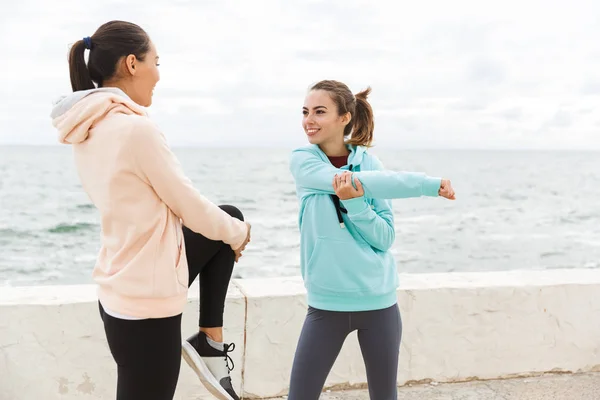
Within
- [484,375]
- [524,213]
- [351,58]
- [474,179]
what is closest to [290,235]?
[524,213]

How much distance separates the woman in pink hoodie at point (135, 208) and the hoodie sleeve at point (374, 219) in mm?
498

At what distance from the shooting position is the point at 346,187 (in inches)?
90.1

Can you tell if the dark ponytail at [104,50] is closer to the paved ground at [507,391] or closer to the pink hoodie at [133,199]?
the pink hoodie at [133,199]

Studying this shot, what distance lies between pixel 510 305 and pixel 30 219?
1050 inches

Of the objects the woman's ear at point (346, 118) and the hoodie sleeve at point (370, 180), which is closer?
the hoodie sleeve at point (370, 180)

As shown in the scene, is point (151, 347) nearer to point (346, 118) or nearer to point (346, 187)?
point (346, 187)

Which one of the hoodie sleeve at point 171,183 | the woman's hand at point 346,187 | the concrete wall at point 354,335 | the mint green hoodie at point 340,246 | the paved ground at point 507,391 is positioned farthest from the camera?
the paved ground at point 507,391

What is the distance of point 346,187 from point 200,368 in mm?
762

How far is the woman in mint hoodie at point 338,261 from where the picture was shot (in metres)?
2.43

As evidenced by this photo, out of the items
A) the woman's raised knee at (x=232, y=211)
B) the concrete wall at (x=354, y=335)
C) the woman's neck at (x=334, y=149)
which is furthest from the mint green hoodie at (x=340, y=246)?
the concrete wall at (x=354, y=335)

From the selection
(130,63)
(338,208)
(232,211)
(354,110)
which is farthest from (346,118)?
(130,63)

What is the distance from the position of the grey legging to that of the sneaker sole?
1.46 ft

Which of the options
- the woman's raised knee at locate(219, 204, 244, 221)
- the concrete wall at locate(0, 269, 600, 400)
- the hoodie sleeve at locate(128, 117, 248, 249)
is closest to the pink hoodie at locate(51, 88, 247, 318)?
the hoodie sleeve at locate(128, 117, 248, 249)

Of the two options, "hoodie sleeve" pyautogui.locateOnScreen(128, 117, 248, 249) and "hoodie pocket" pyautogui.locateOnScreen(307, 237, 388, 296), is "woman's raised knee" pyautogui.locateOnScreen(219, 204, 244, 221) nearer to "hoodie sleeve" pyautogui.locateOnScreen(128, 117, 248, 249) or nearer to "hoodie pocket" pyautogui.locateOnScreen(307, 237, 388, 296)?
"hoodie sleeve" pyautogui.locateOnScreen(128, 117, 248, 249)
